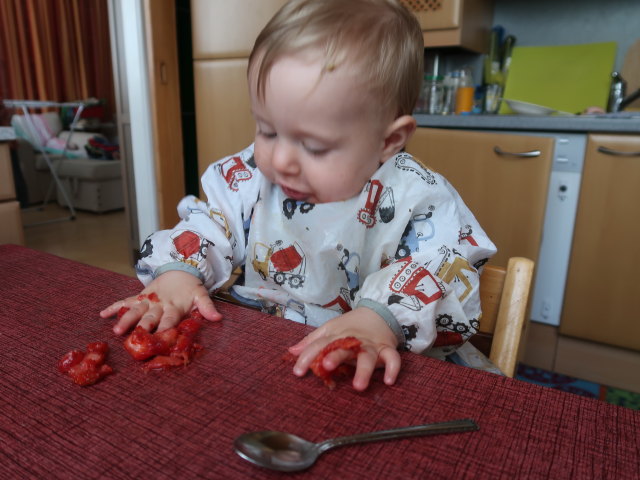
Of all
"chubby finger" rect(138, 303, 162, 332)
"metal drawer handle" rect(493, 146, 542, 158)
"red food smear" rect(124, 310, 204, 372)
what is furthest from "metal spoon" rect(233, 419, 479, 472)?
"metal drawer handle" rect(493, 146, 542, 158)

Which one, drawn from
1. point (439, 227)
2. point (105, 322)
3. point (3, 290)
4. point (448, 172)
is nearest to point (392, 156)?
point (439, 227)

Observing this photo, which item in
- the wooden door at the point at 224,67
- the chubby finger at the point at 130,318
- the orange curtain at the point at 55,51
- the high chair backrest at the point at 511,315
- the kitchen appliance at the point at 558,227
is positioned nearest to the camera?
→ the chubby finger at the point at 130,318

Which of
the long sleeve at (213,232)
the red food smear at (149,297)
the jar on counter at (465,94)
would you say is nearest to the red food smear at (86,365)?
the red food smear at (149,297)

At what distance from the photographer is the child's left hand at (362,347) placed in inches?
19.1

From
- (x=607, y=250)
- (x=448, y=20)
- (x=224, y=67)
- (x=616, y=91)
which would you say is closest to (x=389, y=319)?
(x=607, y=250)

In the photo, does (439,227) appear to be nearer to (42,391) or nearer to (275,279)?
(275,279)

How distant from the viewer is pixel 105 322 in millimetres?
612

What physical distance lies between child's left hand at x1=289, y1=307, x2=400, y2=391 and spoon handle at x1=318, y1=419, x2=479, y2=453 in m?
0.07

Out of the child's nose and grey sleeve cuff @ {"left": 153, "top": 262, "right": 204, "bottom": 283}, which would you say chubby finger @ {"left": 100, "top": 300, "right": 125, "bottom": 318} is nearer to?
grey sleeve cuff @ {"left": 153, "top": 262, "right": 204, "bottom": 283}

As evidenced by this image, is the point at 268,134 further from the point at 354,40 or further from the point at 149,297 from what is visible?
the point at 149,297

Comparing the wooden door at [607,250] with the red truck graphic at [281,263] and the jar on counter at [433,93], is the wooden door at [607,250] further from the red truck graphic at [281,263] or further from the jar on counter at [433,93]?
the red truck graphic at [281,263]

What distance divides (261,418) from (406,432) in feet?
0.39

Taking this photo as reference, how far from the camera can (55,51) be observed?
5910 millimetres

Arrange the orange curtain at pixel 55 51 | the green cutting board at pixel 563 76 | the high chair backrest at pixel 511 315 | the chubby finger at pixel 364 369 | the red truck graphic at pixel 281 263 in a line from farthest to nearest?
the orange curtain at pixel 55 51 < the green cutting board at pixel 563 76 < the red truck graphic at pixel 281 263 < the high chair backrest at pixel 511 315 < the chubby finger at pixel 364 369
